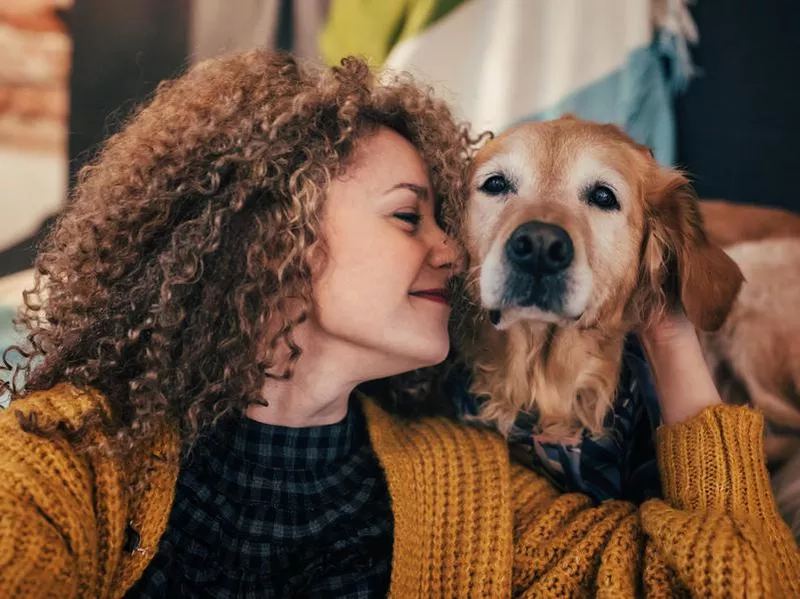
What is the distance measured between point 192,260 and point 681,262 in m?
0.93

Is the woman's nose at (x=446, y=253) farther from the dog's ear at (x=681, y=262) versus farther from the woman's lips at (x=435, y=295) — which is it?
the dog's ear at (x=681, y=262)

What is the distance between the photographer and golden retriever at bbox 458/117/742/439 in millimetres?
1162

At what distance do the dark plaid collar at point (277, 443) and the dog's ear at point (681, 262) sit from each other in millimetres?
710

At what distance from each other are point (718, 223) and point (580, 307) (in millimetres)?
854

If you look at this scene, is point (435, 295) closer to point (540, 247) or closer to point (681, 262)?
point (540, 247)

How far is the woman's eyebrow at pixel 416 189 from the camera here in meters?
1.26

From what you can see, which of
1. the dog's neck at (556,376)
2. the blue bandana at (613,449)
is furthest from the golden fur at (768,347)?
Result: the dog's neck at (556,376)

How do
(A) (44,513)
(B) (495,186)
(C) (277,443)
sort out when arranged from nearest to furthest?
(A) (44,513) < (C) (277,443) < (B) (495,186)

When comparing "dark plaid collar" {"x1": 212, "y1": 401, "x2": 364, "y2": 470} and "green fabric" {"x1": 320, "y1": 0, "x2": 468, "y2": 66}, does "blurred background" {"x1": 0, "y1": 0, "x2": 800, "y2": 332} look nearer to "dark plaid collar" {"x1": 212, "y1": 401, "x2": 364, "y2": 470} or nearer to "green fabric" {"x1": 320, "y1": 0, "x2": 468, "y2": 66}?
"green fabric" {"x1": 320, "y1": 0, "x2": 468, "y2": 66}

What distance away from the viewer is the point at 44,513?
0.96m

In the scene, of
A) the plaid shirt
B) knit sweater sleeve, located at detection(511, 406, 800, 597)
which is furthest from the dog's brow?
knit sweater sleeve, located at detection(511, 406, 800, 597)

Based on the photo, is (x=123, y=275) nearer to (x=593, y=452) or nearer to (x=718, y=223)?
(x=593, y=452)

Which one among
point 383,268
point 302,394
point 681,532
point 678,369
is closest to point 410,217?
point 383,268

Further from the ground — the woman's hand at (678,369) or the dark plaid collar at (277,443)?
the woman's hand at (678,369)
